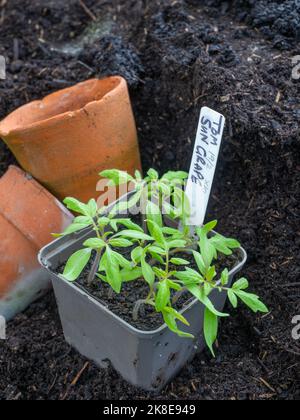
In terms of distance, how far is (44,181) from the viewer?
1.59 m

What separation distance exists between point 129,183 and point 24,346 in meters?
0.53

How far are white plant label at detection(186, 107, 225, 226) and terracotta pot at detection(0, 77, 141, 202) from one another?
1.03ft

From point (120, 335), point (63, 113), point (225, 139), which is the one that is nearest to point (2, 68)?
point (63, 113)

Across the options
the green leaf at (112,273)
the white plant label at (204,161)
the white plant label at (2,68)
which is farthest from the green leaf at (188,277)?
the white plant label at (2,68)

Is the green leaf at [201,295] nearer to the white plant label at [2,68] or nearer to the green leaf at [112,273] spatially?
the green leaf at [112,273]

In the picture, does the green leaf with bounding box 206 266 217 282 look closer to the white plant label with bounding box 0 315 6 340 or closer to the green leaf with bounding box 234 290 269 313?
the green leaf with bounding box 234 290 269 313

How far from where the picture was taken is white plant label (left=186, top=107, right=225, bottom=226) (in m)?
1.27

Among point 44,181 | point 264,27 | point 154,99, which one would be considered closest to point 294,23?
point 264,27

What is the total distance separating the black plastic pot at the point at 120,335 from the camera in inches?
48.4

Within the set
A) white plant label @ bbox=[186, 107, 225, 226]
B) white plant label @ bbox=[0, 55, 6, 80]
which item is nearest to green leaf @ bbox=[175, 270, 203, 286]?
white plant label @ bbox=[186, 107, 225, 226]

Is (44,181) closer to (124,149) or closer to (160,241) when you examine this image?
(124,149)

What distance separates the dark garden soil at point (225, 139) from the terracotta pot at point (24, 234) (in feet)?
0.22

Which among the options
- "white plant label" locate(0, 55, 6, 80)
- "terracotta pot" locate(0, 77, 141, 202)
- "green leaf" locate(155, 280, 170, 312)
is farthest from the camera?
"white plant label" locate(0, 55, 6, 80)

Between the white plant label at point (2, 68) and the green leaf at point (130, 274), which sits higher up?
the white plant label at point (2, 68)
